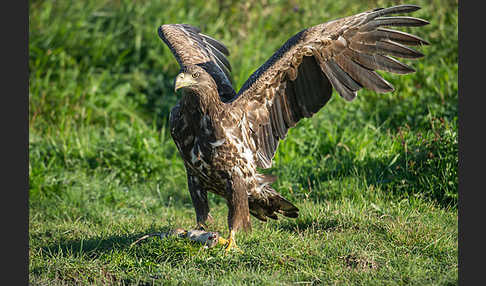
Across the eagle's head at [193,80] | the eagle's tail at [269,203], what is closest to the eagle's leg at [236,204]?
the eagle's tail at [269,203]

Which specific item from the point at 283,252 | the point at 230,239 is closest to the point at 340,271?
the point at 283,252

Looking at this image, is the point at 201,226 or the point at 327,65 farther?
the point at 201,226

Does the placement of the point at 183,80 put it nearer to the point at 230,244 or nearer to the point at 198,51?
A: the point at 230,244

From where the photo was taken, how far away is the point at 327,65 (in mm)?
5102

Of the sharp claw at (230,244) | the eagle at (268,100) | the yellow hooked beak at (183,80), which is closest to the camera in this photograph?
the yellow hooked beak at (183,80)

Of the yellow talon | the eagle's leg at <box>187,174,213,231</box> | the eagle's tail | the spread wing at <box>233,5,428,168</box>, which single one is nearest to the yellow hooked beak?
the spread wing at <box>233,5,428,168</box>

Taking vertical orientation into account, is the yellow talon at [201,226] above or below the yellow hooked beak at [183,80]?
below

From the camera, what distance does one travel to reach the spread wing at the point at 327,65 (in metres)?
4.93

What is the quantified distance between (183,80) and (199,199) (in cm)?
122

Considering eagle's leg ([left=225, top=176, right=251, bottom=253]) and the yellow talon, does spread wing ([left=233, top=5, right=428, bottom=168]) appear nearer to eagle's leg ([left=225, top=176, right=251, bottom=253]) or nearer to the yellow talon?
eagle's leg ([left=225, top=176, right=251, bottom=253])

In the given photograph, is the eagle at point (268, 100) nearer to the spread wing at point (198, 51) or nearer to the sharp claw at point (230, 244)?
the sharp claw at point (230, 244)

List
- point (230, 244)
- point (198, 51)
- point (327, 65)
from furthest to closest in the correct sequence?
point (198, 51), point (327, 65), point (230, 244)

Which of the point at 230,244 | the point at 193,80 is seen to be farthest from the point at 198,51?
the point at 230,244

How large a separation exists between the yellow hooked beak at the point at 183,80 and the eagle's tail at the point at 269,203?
1.24 meters
